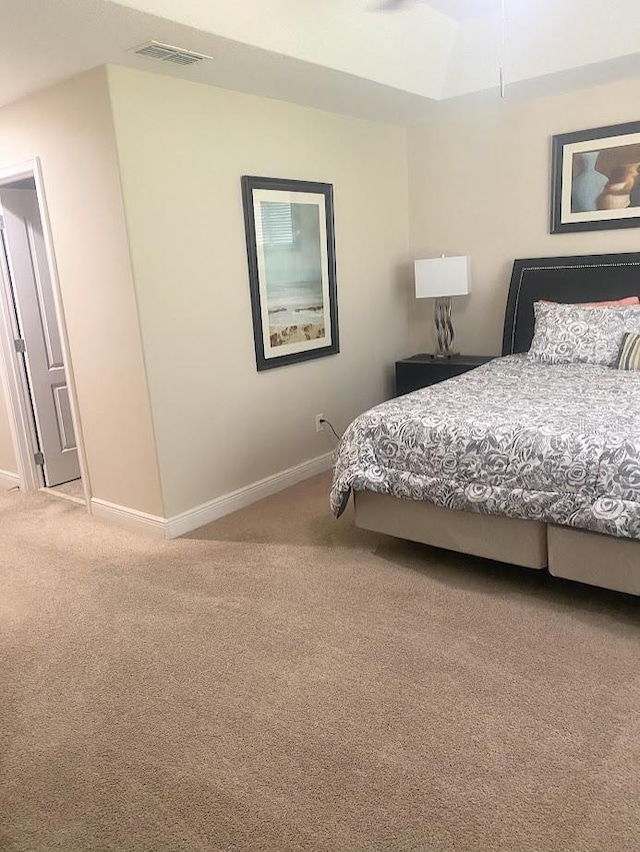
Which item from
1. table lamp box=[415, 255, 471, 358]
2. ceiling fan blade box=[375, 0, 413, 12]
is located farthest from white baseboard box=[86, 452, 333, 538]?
ceiling fan blade box=[375, 0, 413, 12]

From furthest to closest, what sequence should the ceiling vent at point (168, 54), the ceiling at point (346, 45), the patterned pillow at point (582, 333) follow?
the patterned pillow at point (582, 333), the ceiling vent at point (168, 54), the ceiling at point (346, 45)

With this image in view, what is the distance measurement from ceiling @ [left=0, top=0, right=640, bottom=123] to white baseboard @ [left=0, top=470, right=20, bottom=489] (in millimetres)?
2422

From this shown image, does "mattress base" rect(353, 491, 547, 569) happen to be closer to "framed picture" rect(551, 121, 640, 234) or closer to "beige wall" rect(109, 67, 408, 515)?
"beige wall" rect(109, 67, 408, 515)

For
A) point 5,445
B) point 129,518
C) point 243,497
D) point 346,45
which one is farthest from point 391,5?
point 5,445

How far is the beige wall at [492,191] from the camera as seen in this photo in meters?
4.41

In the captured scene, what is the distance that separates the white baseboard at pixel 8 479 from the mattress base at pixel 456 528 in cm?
269

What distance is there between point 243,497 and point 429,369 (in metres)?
1.66

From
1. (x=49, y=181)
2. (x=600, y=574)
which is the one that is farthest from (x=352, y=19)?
(x=600, y=574)

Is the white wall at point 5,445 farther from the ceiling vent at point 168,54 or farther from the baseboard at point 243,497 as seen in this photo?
the ceiling vent at point 168,54

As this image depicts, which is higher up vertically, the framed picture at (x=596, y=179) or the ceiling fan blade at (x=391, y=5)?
the ceiling fan blade at (x=391, y=5)

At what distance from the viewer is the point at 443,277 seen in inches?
185

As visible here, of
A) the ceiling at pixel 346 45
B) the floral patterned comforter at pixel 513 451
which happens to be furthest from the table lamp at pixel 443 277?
the floral patterned comforter at pixel 513 451

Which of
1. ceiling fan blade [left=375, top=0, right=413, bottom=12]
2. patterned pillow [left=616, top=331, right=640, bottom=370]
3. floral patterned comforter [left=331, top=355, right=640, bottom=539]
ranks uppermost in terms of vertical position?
ceiling fan blade [left=375, top=0, right=413, bottom=12]

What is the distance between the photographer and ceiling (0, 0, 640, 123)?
2732 mm
